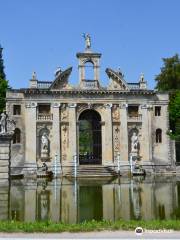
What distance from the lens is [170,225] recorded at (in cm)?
1084

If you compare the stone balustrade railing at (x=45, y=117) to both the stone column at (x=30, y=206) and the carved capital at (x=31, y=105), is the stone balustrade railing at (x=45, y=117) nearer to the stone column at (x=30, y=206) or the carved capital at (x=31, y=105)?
the carved capital at (x=31, y=105)

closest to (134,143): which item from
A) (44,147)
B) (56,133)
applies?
(56,133)

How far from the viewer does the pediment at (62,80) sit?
40.6 metres

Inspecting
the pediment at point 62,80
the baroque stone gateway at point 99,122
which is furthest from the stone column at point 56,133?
the pediment at point 62,80

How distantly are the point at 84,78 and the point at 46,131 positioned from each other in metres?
6.49

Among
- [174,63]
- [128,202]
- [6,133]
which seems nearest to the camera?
[128,202]

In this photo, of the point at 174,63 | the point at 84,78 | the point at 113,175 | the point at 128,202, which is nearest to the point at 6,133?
the point at 128,202

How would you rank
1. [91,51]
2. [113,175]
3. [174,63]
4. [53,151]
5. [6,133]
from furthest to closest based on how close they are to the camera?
[174,63] → [91,51] → [53,151] → [113,175] → [6,133]

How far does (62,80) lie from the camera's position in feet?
135

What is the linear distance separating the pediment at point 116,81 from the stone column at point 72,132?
4.31 metres

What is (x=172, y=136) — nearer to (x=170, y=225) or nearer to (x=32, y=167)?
(x=32, y=167)

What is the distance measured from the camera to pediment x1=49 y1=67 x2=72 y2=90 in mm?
40625

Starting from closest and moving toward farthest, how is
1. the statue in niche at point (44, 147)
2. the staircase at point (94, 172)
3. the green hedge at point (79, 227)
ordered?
1. the green hedge at point (79, 227)
2. the staircase at point (94, 172)
3. the statue in niche at point (44, 147)

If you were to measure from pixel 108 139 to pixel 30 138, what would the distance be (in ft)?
24.7
